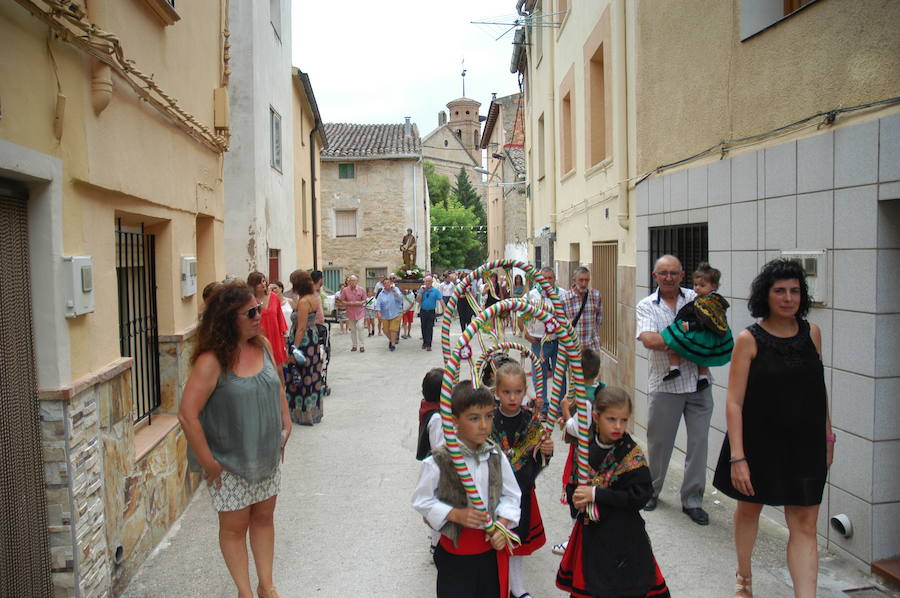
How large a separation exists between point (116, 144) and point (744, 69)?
4416 mm

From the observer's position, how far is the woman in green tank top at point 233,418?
12.0 feet

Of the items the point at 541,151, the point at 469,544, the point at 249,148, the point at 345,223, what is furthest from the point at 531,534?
the point at 345,223

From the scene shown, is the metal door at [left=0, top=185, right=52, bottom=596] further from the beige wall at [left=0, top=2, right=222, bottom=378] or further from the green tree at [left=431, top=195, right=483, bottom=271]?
the green tree at [left=431, top=195, right=483, bottom=271]

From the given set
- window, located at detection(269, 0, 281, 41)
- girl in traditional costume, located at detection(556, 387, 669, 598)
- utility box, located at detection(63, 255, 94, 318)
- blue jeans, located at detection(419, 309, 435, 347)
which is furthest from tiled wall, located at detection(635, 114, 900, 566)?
blue jeans, located at detection(419, 309, 435, 347)

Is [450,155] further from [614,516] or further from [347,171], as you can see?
[614,516]

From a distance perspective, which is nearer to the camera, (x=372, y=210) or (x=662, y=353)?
(x=662, y=353)

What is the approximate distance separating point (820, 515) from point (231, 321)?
3.76m

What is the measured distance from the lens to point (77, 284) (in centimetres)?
380

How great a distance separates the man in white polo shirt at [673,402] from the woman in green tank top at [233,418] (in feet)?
8.77

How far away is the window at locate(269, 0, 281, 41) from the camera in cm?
1303

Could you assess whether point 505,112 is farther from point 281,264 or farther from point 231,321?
point 231,321

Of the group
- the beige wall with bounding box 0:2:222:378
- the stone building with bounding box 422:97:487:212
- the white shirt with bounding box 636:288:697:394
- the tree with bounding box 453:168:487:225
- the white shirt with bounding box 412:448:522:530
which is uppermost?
the stone building with bounding box 422:97:487:212

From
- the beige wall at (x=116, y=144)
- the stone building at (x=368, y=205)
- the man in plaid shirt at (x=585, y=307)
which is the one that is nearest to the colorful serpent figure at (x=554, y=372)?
the beige wall at (x=116, y=144)

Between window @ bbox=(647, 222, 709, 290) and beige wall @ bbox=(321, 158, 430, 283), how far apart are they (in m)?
24.7
